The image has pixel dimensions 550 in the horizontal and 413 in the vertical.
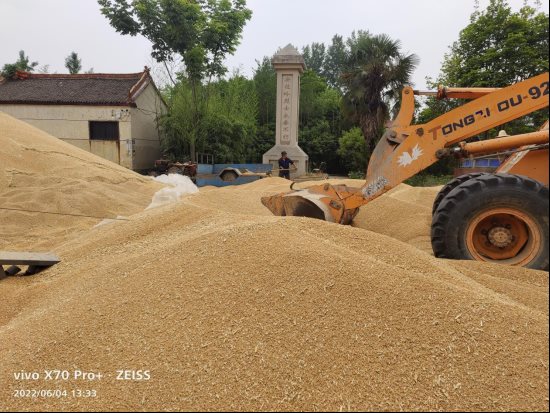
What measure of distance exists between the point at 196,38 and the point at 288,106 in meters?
3.32

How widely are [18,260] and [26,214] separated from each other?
2127 millimetres

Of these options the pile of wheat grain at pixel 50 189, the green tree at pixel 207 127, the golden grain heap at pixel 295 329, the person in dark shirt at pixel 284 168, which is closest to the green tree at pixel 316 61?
the green tree at pixel 207 127

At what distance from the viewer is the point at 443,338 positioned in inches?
32.3

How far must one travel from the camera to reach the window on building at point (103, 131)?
11344 millimetres

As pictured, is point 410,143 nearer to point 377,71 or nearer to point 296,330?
point 377,71

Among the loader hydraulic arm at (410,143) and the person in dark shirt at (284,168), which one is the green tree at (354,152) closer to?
the person in dark shirt at (284,168)

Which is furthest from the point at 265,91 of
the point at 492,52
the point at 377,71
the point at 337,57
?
the point at 492,52

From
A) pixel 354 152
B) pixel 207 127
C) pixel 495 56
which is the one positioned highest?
pixel 207 127

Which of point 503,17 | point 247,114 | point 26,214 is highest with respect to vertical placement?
point 247,114

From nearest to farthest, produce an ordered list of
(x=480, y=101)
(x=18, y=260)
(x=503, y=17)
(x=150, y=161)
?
(x=503, y=17), (x=480, y=101), (x=18, y=260), (x=150, y=161)

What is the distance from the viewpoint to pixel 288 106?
10406mm

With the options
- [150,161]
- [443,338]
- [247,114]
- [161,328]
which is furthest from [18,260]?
[247,114]

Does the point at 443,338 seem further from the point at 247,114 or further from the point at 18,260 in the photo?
the point at 247,114

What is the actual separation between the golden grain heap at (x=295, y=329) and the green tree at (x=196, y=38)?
9.40 metres
